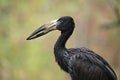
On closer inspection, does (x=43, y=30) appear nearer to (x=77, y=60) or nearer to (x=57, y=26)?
(x=57, y=26)

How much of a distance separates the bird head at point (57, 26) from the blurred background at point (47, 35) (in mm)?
7353

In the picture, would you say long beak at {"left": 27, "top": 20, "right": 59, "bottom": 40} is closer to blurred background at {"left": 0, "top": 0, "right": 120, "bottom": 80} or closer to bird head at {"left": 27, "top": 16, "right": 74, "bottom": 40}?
bird head at {"left": 27, "top": 16, "right": 74, "bottom": 40}

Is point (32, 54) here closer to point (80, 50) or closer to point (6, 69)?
point (6, 69)

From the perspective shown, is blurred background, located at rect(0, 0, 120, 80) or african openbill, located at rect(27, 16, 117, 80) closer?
african openbill, located at rect(27, 16, 117, 80)

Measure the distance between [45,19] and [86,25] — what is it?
8.36ft

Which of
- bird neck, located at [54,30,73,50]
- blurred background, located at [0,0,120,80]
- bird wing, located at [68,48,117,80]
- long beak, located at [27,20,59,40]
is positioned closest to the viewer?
bird wing, located at [68,48,117,80]

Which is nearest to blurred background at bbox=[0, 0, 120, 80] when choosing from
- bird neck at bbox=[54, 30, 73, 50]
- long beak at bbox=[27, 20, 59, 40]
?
bird neck at bbox=[54, 30, 73, 50]

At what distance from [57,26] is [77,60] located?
2.15 ft

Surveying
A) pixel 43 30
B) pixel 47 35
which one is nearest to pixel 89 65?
pixel 43 30

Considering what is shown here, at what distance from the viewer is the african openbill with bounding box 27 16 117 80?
13570 mm

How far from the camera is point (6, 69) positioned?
77.5 feet

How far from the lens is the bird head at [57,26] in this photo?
13.7m

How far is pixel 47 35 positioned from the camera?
24359 mm

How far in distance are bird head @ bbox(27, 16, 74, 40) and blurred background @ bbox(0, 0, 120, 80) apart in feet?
24.1
